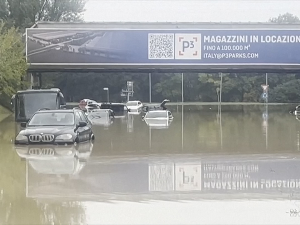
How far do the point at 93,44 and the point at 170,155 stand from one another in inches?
1291

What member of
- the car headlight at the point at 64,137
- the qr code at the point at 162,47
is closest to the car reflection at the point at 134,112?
the qr code at the point at 162,47

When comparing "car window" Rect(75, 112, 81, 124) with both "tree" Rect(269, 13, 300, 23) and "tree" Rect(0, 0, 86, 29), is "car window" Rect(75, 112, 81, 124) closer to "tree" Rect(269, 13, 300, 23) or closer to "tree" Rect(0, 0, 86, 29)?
"tree" Rect(0, 0, 86, 29)

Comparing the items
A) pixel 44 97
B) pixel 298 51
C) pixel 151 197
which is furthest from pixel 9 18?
pixel 151 197

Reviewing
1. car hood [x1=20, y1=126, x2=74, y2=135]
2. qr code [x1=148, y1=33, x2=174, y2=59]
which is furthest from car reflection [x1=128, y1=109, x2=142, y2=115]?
car hood [x1=20, y1=126, x2=74, y2=135]

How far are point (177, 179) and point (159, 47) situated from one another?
122 ft

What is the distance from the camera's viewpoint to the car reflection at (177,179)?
441 inches

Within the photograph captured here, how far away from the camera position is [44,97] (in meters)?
33.6

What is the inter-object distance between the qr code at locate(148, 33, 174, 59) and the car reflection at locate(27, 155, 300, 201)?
32.5m

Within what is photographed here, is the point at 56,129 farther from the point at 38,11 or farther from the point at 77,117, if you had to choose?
the point at 38,11

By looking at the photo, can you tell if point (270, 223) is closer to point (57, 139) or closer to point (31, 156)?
point (31, 156)

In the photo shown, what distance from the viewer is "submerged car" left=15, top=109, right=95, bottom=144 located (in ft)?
67.3

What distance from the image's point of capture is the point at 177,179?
42.8ft

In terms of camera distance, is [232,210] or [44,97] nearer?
[232,210]

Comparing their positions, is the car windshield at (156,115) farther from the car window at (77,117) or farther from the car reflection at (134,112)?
the car reflection at (134,112)
